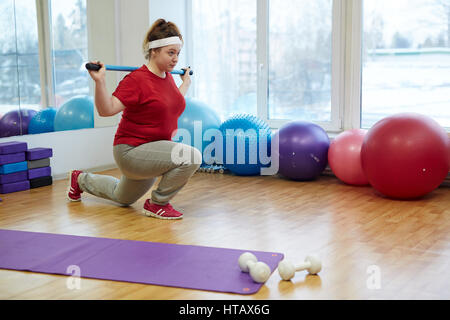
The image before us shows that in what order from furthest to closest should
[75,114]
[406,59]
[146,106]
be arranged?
[75,114] → [406,59] → [146,106]

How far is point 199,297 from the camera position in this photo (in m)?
2.28

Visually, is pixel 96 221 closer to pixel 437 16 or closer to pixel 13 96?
pixel 13 96

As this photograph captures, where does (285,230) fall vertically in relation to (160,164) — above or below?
below

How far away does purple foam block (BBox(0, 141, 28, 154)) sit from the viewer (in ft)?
14.2

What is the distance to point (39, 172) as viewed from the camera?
15.3 feet

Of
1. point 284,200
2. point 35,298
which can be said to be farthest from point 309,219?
point 35,298

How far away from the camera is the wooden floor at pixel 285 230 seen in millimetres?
2361

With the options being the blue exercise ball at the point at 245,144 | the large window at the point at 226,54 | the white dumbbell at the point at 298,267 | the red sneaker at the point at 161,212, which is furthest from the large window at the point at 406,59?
the white dumbbell at the point at 298,267

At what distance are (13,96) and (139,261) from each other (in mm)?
2552

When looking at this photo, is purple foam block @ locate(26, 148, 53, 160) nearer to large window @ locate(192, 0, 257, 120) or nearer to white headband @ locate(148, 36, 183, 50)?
white headband @ locate(148, 36, 183, 50)

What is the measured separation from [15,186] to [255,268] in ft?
8.98

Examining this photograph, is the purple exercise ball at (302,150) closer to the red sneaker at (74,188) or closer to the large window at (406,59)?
the large window at (406,59)

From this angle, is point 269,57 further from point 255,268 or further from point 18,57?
point 255,268

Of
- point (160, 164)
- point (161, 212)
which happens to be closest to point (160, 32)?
point (160, 164)
